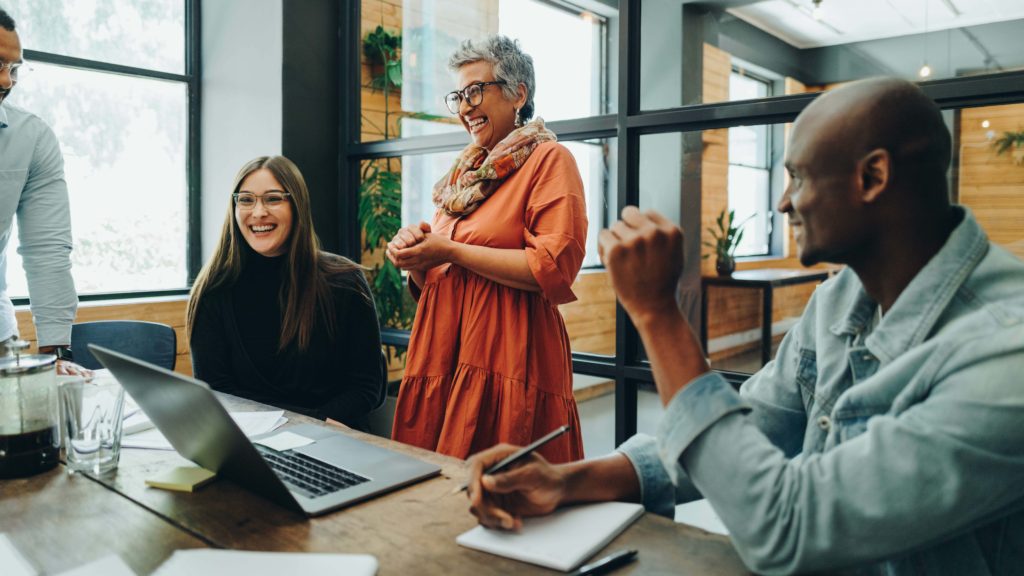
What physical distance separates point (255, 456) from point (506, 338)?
0.98 metres

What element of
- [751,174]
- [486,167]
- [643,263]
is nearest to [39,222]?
[486,167]

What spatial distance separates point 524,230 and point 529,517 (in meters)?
1.04

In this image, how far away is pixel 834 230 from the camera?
2.84ft

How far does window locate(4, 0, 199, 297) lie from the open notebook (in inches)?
126

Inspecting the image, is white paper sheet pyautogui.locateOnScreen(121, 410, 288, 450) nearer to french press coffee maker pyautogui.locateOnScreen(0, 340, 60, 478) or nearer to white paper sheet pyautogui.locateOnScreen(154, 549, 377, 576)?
french press coffee maker pyautogui.locateOnScreen(0, 340, 60, 478)

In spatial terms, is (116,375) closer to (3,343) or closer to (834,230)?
(834,230)

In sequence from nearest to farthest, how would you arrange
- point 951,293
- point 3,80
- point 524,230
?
point 951,293
point 524,230
point 3,80

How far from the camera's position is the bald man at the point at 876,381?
29.2 inches

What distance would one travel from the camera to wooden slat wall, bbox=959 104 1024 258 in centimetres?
198

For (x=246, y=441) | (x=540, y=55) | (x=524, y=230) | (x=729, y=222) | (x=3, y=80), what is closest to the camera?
(x=246, y=441)

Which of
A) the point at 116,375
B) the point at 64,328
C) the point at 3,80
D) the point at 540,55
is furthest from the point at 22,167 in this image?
the point at 540,55

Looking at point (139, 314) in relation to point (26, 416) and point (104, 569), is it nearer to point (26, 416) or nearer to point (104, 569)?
point (26, 416)

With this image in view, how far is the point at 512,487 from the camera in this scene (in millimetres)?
964

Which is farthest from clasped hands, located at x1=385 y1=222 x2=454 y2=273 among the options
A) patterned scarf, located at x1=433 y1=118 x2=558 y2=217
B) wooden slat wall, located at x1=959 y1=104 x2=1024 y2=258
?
wooden slat wall, located at x1=959 y1=104 x2=1024 y2=258
